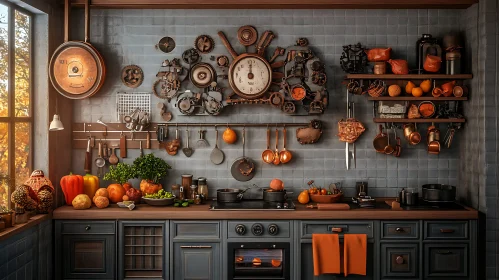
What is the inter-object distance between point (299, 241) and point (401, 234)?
1.00 metres

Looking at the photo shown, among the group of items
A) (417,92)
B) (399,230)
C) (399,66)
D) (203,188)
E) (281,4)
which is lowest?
(399,230)

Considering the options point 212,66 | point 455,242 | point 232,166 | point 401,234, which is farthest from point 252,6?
point 455,242

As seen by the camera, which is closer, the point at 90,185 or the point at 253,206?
the point at 253,206

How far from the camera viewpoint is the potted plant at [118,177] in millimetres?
5461

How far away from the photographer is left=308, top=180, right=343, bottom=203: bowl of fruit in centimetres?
545

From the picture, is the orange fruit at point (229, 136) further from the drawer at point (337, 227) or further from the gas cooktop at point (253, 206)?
the drawer at point (337, 227)

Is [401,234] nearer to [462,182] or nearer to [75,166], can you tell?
[462,182]

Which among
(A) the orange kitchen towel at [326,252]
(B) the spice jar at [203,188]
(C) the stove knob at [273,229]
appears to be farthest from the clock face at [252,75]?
(A) the orange kitchen towel at [326,252]

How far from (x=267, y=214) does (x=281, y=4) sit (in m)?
2.16

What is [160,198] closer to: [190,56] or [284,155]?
[284,155]

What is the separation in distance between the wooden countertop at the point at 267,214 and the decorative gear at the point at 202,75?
1412mm

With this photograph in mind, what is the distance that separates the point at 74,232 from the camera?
516 centimetres

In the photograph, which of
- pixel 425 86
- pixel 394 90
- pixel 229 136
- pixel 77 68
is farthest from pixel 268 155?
pixel 77 68

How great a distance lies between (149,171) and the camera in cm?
553
